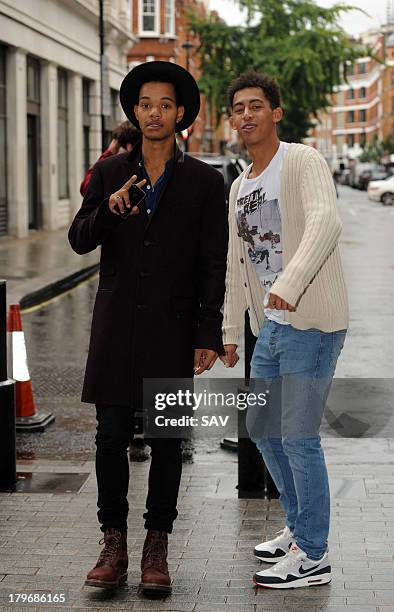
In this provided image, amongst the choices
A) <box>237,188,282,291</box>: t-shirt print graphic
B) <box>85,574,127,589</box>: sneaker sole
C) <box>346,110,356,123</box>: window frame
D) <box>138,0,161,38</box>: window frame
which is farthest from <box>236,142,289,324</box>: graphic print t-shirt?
<box>346,110,356,123</box>: window frame

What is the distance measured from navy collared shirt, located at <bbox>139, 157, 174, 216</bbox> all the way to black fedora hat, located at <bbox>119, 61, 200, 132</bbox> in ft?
0.69

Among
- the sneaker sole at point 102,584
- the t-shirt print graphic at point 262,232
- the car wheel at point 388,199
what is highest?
the t-shirt print graphic at point 262,232

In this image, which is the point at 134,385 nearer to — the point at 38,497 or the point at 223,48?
the point at 38,497

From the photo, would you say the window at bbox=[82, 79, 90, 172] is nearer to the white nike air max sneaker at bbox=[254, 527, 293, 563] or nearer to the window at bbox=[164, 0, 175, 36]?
the window at bbox=[164, 0, 175, 36]

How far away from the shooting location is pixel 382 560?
5.04 m

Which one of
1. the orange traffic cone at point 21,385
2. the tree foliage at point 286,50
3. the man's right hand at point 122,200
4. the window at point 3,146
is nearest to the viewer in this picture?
the man's right hand at point 122,200

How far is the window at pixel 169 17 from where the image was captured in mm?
60534

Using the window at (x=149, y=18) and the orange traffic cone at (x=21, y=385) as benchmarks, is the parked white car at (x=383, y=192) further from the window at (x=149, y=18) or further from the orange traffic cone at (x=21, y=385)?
the orange traffic cone at (x=21, y=385)

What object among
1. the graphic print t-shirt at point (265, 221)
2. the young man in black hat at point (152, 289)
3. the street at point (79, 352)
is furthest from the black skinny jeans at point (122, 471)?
the street at point (79, 352)

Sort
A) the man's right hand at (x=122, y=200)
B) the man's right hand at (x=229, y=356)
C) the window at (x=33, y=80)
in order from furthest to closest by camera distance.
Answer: the window at (x=33, y=80), the man's right hand at (x=229, y=356), the man's right hand at (x=122, y=200)

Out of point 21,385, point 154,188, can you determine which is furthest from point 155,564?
point 21,385

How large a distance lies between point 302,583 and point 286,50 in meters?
42.8

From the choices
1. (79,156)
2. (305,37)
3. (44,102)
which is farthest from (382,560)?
(305,37)

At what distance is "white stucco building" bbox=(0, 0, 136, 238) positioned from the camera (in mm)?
28766
